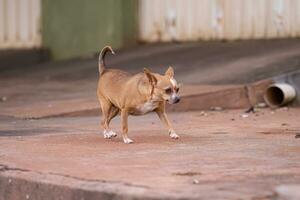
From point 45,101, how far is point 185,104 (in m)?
1.92

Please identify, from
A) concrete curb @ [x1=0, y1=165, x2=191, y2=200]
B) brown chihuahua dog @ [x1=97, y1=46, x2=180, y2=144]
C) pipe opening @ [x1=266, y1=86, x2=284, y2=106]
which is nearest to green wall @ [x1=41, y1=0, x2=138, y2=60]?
pipe opening @ [x1=266, y1=86, x2=284, y2=106]

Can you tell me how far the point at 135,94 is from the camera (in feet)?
27.4

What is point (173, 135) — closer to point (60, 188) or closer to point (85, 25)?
point (60, 188)

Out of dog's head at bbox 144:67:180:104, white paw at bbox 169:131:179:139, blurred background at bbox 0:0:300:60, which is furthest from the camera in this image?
blurred background at bbox 0:0:300:60

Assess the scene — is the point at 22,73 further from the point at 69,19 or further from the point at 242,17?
the point at 242,17

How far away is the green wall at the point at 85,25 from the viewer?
16.5 metres

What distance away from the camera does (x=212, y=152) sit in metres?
7.62

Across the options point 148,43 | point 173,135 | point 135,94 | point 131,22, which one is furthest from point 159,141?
point 131,22

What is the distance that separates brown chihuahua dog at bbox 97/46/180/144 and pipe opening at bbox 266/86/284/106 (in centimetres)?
314

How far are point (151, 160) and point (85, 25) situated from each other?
10.1 metres

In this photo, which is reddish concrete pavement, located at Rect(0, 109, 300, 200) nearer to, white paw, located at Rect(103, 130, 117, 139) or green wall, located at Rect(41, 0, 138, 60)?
white paw, located at Rect(103, 130, 117, 139)

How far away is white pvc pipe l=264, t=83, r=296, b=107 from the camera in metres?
11.4

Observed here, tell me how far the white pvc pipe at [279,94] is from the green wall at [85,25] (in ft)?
17.1

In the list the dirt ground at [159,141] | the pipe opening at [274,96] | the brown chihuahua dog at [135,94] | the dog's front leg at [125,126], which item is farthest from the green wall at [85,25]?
the dog's front leg at [125,126]
